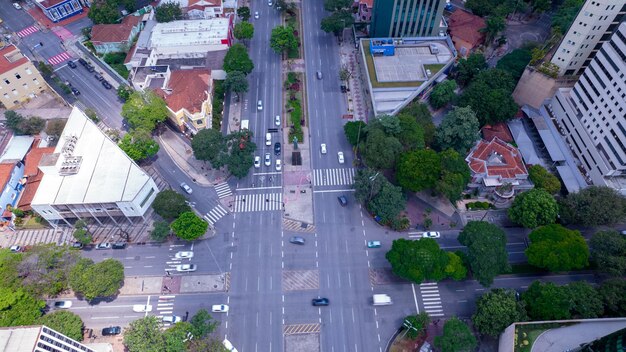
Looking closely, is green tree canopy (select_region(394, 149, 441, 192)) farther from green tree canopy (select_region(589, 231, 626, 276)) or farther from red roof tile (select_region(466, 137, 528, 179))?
green tree canopy (select_region(589, 231, 626, 276))

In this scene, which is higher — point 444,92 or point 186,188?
point 444,92

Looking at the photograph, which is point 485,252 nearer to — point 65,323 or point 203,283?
point 203,283

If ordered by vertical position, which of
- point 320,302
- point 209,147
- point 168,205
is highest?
point 209,147

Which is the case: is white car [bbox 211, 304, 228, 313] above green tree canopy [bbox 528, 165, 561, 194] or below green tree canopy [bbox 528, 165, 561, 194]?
below

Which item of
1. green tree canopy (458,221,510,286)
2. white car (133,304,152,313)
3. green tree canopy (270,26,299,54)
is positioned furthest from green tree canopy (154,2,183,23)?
green tree canopy (458,221,510,286)

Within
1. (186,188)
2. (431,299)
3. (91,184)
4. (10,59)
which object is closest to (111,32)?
(10,59)

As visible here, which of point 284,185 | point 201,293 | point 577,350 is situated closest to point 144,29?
point 284,185
